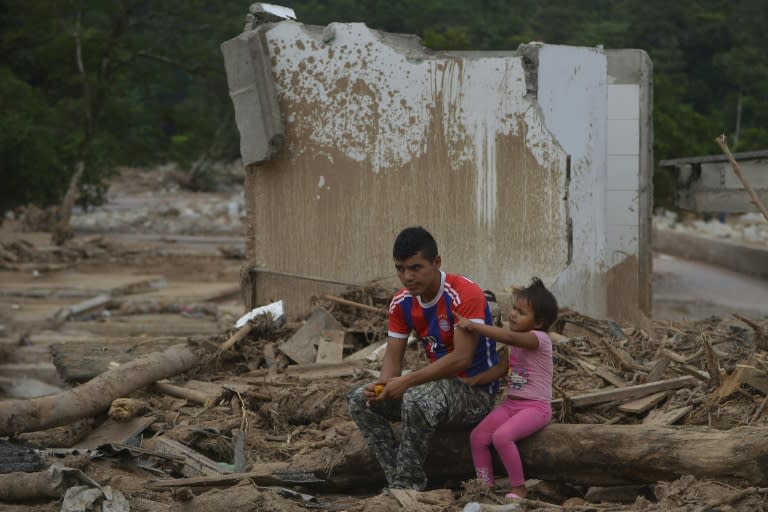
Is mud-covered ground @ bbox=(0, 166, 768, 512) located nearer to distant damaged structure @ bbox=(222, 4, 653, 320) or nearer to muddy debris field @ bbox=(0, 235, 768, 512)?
muddy debris field @ bbox=(0, 235, 768, 512)

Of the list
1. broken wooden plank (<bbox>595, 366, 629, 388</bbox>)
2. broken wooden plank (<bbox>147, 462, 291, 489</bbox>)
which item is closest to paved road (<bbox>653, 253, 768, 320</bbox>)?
broken wooden plank (<bbox>595, 366, 629, 388</bbox>)

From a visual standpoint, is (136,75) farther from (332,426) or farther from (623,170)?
(332,426)

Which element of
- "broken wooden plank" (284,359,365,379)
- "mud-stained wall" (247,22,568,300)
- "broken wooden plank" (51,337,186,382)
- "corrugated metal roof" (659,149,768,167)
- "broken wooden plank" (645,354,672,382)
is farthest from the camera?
"corrugated metal roof" (659,149,768,167)

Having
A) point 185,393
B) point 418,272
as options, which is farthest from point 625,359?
point 185,393

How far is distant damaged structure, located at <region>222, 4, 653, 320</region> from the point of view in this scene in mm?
9516

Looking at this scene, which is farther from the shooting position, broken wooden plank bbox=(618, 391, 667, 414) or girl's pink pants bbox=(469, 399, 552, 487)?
broken wooden plank bbox=(618, 391, 667, 414)

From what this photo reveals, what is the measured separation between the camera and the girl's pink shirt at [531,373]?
5371mm

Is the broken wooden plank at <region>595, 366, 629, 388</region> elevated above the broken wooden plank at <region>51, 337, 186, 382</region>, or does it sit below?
above

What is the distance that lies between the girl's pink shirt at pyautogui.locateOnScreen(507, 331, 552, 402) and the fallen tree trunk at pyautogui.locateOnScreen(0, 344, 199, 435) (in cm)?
294

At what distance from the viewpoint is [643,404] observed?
19.9 feet

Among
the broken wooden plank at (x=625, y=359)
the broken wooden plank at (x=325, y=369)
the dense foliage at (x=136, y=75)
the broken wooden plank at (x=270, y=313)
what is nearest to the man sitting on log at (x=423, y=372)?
the broken wooden plank at (x=625, y=359)

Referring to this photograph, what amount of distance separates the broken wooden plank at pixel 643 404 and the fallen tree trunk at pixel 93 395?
337cm

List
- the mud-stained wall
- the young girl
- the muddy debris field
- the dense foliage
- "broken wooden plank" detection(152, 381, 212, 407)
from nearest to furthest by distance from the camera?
the muddy debris field, the young girl, "broken wooden plank" detection(152, 381, 212, 407), the mud-stained wall, the dense foliage

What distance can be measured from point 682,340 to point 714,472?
9.99ft
